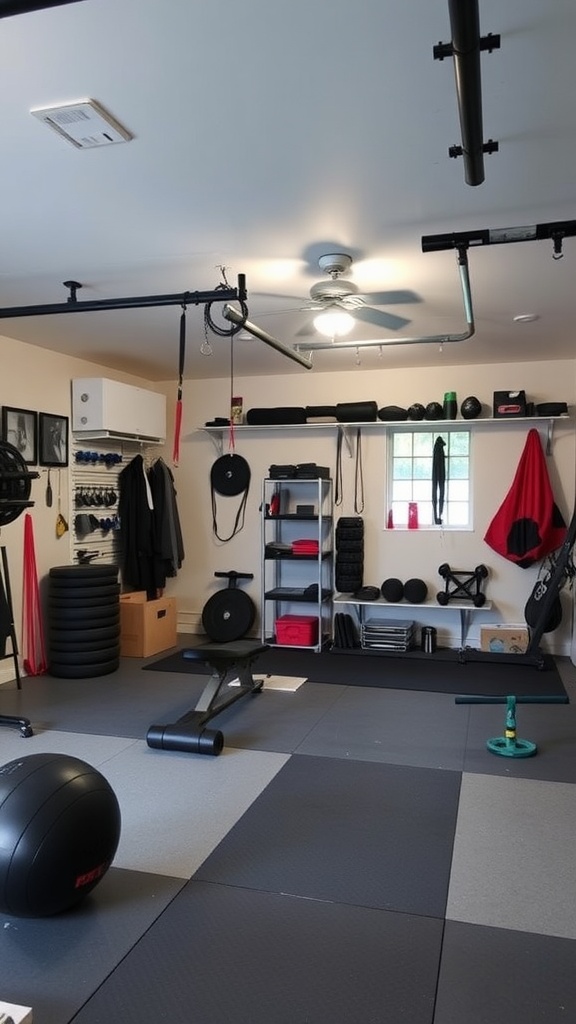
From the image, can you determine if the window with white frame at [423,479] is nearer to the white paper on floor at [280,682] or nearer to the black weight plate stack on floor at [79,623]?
the white paper on floor at [280,682]

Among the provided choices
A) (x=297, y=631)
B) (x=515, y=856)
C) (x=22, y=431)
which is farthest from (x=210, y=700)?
(x=22, y=431)

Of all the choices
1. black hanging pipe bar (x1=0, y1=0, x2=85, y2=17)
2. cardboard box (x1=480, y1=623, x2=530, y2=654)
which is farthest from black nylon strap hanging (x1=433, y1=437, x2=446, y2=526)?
black hanging pipe bar (x1=0, y1=0, x2=85, y2=17)

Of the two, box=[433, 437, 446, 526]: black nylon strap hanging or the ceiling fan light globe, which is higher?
the ceiling fan light globe

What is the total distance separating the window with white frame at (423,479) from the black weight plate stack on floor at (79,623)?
2.90m

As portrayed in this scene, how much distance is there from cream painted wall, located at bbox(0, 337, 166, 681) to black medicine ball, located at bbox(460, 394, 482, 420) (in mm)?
3479

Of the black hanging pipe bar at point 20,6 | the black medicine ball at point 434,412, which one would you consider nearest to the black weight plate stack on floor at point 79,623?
the black medicine ball at point 434,412

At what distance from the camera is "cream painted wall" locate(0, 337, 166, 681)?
544cm

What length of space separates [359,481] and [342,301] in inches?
117

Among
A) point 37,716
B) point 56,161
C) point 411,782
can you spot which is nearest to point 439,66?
point 56,161

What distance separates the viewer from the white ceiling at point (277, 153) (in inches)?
75.7

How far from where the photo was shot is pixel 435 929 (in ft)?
7.46

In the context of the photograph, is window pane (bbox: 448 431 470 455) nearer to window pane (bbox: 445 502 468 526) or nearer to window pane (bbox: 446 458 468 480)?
window pane (bbox: 446 458 468 480)

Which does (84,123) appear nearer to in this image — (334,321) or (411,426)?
(334,321)

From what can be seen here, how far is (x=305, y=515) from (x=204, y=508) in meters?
1.29
